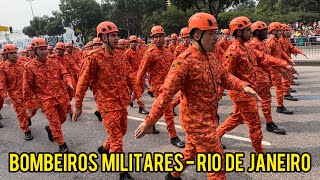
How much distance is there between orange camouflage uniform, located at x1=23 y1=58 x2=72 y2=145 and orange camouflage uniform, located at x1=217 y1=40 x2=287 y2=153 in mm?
3115

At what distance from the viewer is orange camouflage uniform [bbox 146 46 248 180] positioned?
3.10m

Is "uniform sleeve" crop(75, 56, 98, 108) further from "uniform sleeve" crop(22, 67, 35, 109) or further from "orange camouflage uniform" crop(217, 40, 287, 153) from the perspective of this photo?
"orange camouflage uniform" crop(217, 40, 287, 153)

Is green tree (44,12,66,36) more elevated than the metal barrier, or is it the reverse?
green tree (44,12,66,36)

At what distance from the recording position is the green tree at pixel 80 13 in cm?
4106

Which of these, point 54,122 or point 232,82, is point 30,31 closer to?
point 54,122

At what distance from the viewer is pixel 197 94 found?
10.6 feet

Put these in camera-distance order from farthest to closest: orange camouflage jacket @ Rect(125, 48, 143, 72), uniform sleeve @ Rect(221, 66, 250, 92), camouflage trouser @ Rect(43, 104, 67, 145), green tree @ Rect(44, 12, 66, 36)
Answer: green tree @ Rect(44, 12, 66, 36), orange camouflage jacket @ Rect(125, 48, 143, 72), camouflage trouser @ Rect(43, 104, 67, 145), uniform sleeve @ Rect(221, 66, 250, 92)

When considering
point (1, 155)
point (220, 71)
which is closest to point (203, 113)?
point (220, 71)

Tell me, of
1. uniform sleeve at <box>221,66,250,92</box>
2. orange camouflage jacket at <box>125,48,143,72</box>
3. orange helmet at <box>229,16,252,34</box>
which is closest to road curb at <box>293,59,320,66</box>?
orange camouflage jacket at <box>125,48,143,72</box>

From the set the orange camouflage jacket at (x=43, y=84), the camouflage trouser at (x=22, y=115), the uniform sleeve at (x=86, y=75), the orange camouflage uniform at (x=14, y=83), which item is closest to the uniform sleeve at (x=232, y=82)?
the uniform sleeve at (x=86, y=75)

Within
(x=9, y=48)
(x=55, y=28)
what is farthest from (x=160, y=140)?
(x=55, y=28)

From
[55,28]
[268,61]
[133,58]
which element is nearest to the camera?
[268,61]

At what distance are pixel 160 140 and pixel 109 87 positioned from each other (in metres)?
2.11

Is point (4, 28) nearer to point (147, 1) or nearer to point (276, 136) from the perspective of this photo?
point (147, 1)
